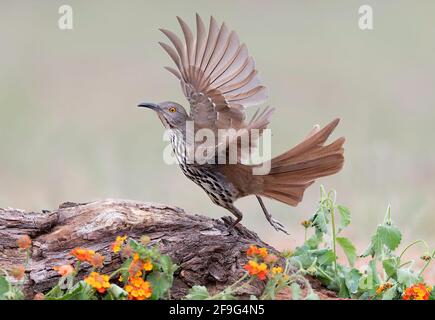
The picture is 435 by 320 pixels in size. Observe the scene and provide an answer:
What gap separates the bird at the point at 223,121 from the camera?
5.68 metres

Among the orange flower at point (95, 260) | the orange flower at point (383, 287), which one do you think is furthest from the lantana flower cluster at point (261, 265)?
the orange flower at point (95, 260)

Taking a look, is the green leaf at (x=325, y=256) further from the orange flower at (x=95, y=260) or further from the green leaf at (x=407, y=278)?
the orange flower at (x=95, y=260)

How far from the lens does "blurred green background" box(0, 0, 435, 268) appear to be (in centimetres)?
943

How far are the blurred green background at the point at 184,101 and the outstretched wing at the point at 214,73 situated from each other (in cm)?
216

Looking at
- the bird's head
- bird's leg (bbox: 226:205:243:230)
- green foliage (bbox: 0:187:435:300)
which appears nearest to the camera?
green foliage (bbox: 0:187:435:300)

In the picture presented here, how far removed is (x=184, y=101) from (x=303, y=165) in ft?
21.0

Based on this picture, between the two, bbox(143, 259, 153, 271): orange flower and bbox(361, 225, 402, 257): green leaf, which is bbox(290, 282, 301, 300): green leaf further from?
bbox(361, 225, 402, 257): green leaf

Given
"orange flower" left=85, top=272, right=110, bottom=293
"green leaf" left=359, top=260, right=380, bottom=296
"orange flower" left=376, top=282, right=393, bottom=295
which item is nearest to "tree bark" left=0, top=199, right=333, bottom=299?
"green leaf" left=359, top=260, right=380, bottom=296

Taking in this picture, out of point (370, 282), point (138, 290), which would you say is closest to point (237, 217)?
point (370, 282)

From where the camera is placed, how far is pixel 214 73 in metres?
6.36

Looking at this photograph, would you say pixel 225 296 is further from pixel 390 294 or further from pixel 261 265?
pixel 390 294

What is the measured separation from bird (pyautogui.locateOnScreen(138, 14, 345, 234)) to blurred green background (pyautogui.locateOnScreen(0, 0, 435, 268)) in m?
2.18

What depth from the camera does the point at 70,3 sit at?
16.3 metres

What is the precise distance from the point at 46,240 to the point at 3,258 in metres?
0.24
